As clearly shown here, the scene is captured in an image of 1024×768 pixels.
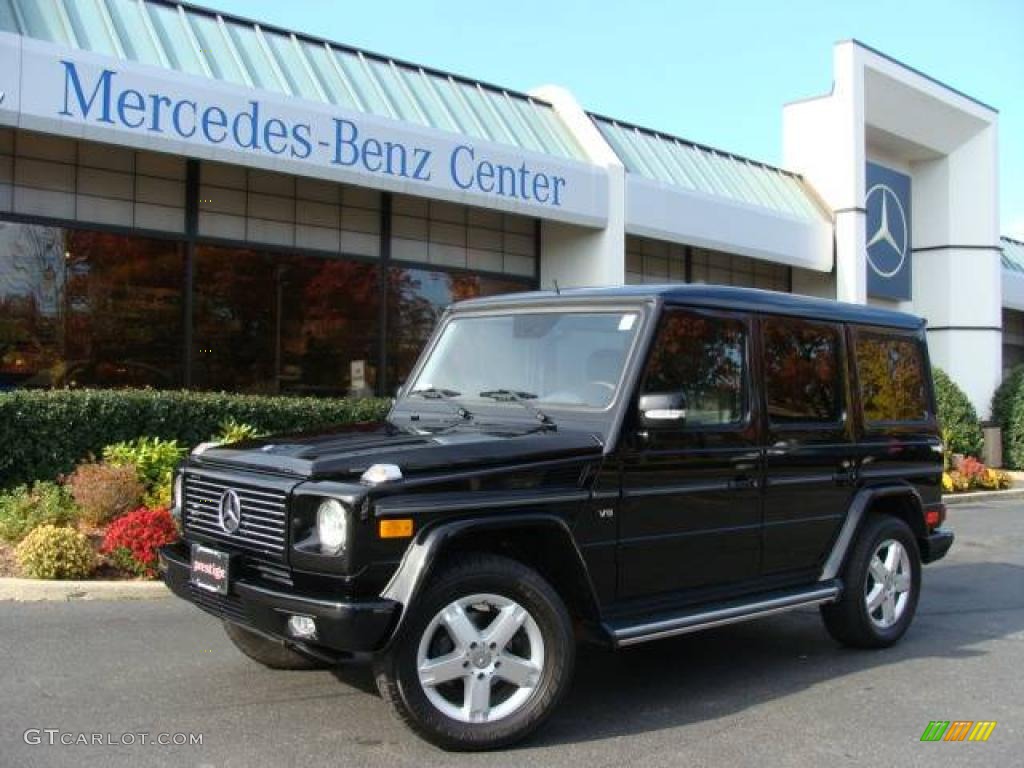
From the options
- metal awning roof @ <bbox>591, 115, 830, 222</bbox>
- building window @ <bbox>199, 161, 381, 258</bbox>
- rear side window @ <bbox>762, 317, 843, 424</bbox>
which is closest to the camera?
rear side window @ <bbox>762, 317, 843, 424</bbox>

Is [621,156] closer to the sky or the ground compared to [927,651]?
closer to the sky

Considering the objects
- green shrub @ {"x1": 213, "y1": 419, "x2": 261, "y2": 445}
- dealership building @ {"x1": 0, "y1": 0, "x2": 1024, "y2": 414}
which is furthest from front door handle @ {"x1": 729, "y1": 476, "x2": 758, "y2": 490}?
dealership building @ {"x1": 0, "y1": 0, "x2": 1024, "y2": 414}

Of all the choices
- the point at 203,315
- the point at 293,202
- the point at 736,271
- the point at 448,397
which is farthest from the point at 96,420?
the point at 736,271

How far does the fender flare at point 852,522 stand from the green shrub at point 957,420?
14.7 metres

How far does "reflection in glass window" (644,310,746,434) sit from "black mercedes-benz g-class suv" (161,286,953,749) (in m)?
0.01

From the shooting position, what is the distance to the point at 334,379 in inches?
555

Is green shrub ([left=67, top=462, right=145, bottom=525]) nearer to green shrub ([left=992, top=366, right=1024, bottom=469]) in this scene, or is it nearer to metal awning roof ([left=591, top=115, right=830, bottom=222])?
metal awning roof ([left=591, top=115, right=830, bottom=222])

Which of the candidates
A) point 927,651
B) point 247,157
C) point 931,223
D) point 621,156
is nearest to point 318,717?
point 927,651

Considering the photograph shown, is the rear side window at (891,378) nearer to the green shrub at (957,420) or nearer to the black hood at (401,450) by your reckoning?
the black hood at (401,450)

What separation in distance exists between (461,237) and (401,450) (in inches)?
450

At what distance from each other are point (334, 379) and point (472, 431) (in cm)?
961

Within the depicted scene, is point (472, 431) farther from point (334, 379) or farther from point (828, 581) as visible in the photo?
point (334, 379)

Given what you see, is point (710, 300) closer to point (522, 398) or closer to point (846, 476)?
point (522, 398)

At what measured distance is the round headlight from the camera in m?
3.99
